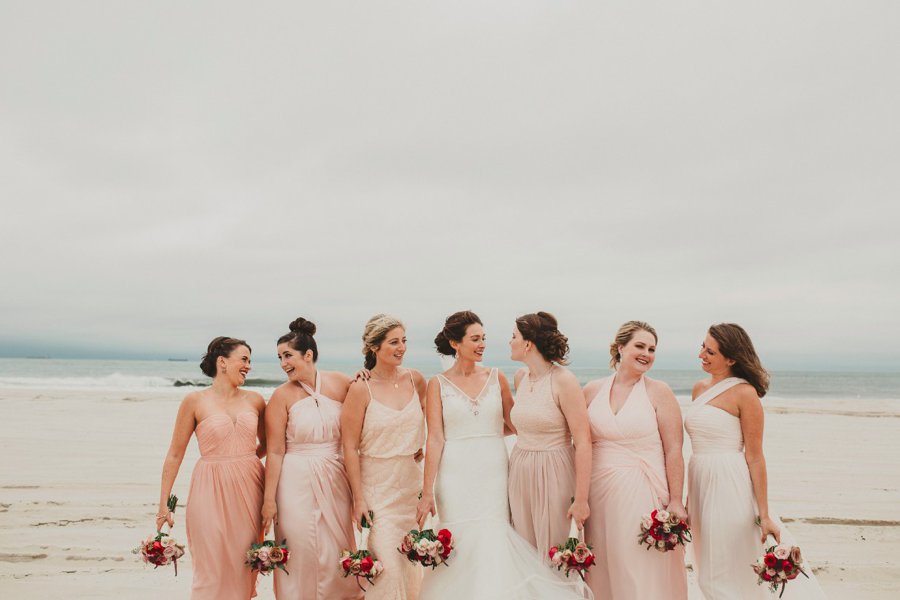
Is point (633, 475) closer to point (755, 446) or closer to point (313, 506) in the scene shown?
point (755, 446)

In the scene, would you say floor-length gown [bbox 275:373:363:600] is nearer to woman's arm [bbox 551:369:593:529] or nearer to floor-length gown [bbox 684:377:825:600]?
woman's arm [bbox 551:369:593:529]

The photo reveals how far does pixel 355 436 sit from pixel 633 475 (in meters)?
2.17

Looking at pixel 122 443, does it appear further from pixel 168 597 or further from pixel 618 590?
pixel 618 590

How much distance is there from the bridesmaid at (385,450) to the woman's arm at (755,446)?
8.29 feet

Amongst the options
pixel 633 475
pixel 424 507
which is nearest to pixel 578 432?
pixel 633 475

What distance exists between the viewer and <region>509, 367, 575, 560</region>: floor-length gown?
4.92m

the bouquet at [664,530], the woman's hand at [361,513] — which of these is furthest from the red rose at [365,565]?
the bouquet at [664,530]

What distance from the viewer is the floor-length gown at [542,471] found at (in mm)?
4922

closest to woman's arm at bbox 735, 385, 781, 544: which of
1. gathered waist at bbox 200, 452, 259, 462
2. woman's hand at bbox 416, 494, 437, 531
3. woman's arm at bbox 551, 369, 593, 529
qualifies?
woman's arm at bbox 551, 369, 593, 529

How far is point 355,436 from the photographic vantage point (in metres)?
5.20

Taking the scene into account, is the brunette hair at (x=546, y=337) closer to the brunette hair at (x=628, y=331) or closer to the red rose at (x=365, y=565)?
the brunette hair at (x=628, y=331)

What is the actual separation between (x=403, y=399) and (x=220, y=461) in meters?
1.52

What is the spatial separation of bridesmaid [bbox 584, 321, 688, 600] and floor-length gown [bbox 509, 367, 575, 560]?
235mm

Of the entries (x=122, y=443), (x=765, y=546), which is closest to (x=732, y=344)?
(x=765, y=546)
